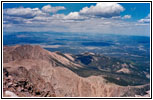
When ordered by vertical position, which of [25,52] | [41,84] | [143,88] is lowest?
[143,88]

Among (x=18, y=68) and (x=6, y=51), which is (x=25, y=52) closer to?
(x=6, y=51)

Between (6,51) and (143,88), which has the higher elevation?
(6,51)

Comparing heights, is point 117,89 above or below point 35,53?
below

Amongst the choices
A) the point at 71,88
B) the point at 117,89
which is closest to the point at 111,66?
the point at 117,89

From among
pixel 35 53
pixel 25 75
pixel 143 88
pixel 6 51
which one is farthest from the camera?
pixel 35 53

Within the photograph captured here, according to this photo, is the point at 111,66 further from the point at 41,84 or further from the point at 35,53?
the point at 41,84

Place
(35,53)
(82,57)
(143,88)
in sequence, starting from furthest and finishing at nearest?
(82,57) < (35,53) < (143,88)

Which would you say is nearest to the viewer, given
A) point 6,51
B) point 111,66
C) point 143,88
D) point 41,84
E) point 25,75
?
point 41,84

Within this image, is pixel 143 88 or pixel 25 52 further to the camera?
pixel 25 52

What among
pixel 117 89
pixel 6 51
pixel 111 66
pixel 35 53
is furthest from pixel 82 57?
pixel 117 89
